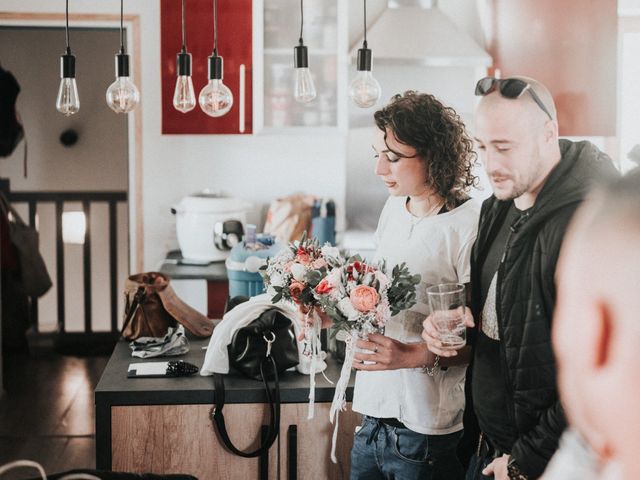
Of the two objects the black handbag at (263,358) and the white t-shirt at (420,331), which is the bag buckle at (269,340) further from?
the white t-shirt at (420,331)

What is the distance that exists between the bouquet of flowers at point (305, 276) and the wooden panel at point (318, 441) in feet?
0.63

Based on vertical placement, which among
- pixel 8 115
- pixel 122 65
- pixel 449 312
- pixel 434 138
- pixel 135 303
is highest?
pixel 8 115

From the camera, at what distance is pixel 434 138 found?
216 centimetres

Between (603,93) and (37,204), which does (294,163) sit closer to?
(603,93)

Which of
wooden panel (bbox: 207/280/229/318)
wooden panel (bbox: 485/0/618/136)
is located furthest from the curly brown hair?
wooden panel (bbox: 207/280/229/318)

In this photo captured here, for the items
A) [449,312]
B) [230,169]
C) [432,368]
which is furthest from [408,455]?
[230,169]

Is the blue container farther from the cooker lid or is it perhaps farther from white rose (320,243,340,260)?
the cooker lid

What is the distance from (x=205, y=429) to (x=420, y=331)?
741 mm

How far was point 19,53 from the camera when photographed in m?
6.91

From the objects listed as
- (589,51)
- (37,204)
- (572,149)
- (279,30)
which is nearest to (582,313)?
(572,149)

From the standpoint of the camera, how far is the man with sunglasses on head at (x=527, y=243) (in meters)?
1.59

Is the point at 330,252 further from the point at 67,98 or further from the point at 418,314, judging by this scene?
the point at 67,98

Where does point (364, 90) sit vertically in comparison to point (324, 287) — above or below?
above

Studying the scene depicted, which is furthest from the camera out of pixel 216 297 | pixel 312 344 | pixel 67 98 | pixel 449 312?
pixel 216 297
